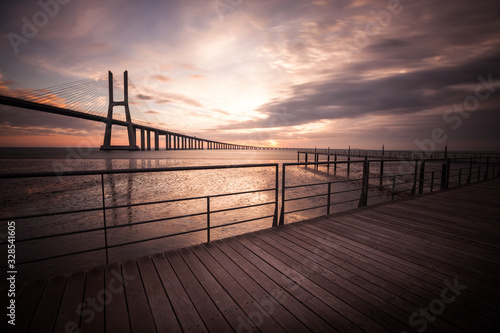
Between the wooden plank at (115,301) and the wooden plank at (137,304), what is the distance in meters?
0.03

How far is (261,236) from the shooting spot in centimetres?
310

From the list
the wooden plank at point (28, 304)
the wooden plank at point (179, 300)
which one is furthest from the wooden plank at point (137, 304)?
the wooden plank at point (28, 304)

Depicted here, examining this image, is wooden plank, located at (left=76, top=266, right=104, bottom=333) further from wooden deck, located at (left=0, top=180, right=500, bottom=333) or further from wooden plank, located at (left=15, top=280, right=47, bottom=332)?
wooden plank, located at (left=15, top=280, right=47, bottom=332)

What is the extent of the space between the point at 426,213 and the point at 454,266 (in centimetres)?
233

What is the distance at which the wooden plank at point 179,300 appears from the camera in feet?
5.12

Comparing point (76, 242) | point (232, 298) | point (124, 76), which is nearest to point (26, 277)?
point (76, 242)

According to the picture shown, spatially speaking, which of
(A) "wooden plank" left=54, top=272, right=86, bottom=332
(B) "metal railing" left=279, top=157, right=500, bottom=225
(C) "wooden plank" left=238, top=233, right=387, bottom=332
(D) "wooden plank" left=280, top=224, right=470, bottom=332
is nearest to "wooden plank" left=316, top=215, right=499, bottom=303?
(D) "wooden plank" left=280, top=224, right=470, bottom=332

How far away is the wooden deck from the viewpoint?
1583mm

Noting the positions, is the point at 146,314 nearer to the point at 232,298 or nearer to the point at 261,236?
the point at 232,298

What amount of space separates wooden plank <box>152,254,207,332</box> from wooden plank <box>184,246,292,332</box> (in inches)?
7.6

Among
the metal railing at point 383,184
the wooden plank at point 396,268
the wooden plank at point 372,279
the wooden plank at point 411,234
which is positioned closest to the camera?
the wooden plank at point 372,279

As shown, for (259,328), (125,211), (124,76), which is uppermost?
(124,76)

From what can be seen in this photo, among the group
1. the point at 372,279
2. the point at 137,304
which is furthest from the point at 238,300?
the point at 372,279

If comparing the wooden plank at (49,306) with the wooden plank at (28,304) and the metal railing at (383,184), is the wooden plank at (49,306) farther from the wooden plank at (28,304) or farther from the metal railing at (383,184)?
the metal railing at (383,184)
